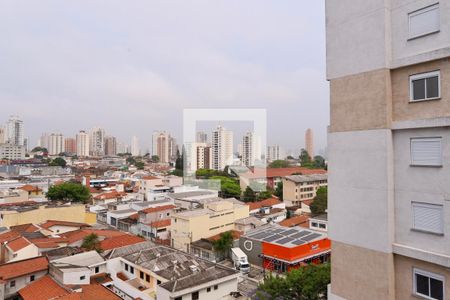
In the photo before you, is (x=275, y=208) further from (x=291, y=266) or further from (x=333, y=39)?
(x=333, y=39)

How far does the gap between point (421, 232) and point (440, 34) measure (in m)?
1.55

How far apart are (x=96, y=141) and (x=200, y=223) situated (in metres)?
57.1

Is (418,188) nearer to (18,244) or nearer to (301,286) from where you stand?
(301,286)

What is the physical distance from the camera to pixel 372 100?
8.67 ft

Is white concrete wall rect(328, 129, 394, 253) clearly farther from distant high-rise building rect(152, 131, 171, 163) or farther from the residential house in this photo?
distant high-rise building rect(152, 131, 171, 163)

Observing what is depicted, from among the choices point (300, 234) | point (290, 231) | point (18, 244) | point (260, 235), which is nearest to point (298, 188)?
point (290, 231)

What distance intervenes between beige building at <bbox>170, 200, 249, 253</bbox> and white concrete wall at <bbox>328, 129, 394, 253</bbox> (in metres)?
9.84

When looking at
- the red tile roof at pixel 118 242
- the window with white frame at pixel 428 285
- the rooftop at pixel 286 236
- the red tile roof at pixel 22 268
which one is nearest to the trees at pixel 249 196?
the rooftop at pixel 286 236

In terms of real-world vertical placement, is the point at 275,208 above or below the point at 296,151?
below

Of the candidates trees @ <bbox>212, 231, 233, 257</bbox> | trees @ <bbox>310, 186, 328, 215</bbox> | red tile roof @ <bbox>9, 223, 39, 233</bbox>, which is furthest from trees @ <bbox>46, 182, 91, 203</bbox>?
trees @ <bbox>310, 186, 328, 215</bbox>

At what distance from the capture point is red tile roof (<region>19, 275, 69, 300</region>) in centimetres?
666

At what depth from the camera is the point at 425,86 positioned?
242cm

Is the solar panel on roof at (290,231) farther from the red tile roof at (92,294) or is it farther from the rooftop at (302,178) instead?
the rooftop at (302,178)

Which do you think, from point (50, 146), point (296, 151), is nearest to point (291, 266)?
point (296, 151)
